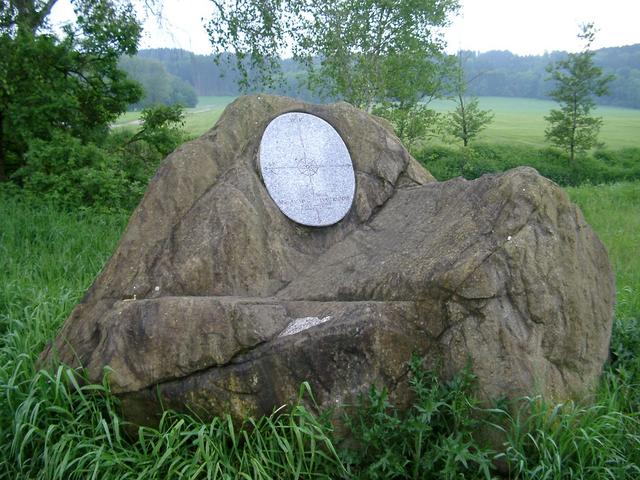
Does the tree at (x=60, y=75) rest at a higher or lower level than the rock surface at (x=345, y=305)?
higher

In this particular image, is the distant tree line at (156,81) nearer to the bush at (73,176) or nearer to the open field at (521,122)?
the open field at (521,122)

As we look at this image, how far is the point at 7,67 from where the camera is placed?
9.45 m

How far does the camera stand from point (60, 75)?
10047 millimetres

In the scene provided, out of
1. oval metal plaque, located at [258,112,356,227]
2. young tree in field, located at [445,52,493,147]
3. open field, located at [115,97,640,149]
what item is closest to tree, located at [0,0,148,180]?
open field, located at [115,97,640,149]

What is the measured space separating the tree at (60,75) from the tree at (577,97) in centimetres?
1496

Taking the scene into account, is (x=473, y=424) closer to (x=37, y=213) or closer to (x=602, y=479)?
(x=602, y=479)

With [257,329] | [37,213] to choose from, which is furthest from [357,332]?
[37,213]

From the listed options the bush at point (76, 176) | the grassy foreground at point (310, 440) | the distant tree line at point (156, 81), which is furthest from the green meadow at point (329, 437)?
the distant tree line at point (156, 81)

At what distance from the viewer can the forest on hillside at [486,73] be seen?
14.9 metres

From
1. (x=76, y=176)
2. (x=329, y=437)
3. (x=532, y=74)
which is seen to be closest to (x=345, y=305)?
(x=329, y=437)

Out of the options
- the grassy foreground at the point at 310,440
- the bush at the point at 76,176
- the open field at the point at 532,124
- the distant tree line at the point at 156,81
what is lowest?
the open field at the point at 532,124

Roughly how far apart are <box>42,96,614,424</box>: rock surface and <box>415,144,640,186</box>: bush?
15579 millimetres

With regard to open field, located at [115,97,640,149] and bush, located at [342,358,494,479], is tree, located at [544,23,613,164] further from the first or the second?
bush, located at [342,358,494,479]

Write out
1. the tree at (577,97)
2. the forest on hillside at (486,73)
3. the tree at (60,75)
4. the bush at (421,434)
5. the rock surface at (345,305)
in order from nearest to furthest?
the bush at (421,434) < the rock surface at (345,305) < the tree at (60,75) < the forest on hillside at (486,73) < the tree at (577,97)
